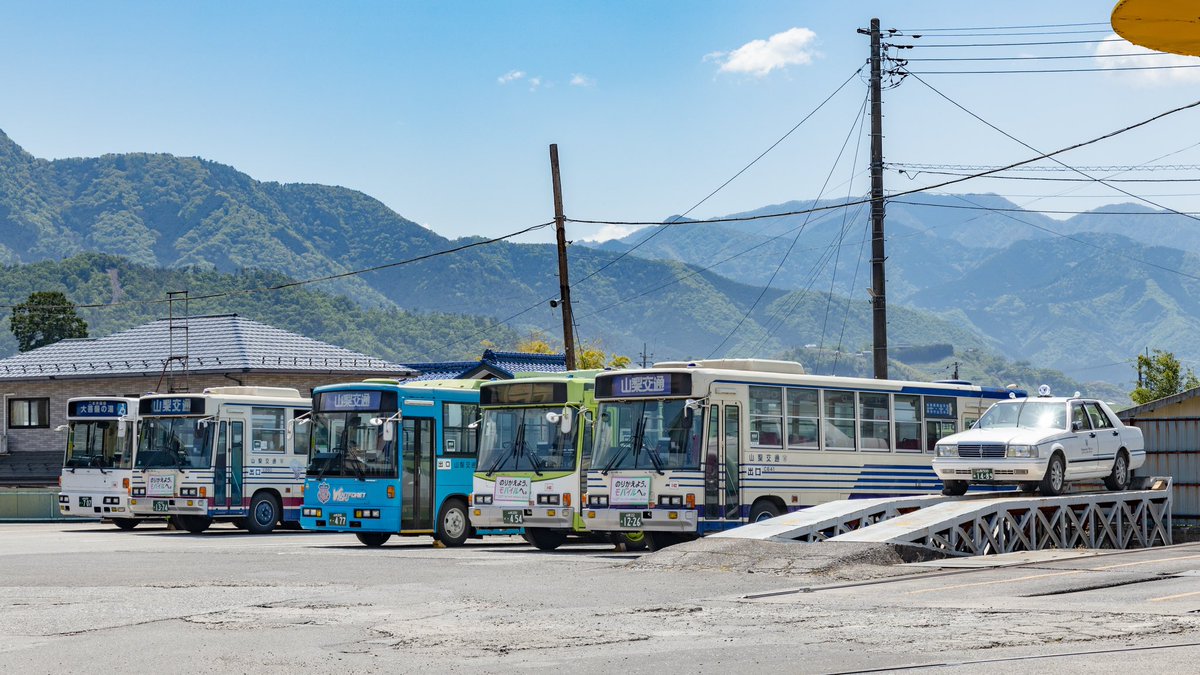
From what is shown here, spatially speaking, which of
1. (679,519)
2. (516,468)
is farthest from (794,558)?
(516,468)

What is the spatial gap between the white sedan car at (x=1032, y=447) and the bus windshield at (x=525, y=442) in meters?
6.03

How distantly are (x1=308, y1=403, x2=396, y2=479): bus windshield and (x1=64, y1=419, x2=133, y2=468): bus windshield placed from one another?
8089 millimetres

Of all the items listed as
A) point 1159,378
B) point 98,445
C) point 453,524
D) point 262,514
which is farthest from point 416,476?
point 1159,378

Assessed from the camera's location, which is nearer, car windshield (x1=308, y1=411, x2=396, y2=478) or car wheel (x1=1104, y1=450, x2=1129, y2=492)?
car wheel (x1=1104, y1=450, x2=1129, y2=492)

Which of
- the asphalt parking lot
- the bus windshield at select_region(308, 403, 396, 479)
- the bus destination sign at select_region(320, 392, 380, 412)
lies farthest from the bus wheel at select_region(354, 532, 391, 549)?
the asphalt parking lot

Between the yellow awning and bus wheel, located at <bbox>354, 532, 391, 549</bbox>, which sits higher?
the yellow awning

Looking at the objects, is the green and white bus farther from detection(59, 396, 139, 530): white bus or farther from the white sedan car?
detection(59, 396, 139, 530): white bus

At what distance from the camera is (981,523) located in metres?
20.5

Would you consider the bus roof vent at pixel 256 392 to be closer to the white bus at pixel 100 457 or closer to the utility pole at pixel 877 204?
the white bus at pixel 100 457

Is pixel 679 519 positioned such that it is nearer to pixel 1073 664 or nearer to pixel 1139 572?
pixel 1139 572

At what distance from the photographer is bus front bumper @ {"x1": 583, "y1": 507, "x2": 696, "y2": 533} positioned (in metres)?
21.1

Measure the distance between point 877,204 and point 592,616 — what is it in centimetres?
1966

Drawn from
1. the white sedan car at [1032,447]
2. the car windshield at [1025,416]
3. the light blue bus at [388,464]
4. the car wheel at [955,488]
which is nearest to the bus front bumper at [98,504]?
the light blue bus at [388,464]

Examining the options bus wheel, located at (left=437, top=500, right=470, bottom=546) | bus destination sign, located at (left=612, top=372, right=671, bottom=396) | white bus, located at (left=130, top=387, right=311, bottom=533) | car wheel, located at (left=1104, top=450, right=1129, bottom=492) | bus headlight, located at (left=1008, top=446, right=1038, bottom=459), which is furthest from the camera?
white bus, located at (left=130, top=387, right=311, bottom=533)
